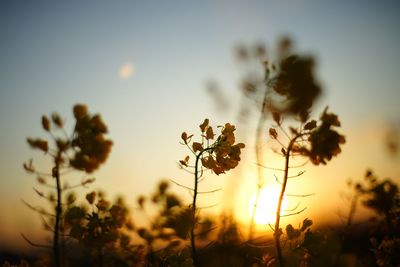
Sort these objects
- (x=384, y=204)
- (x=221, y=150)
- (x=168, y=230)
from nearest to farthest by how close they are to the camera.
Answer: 1. (x=221, y=150)
2. (x=168, y=230)
3. (x=384, y=204)

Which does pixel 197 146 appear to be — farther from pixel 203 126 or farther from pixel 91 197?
pixel 91 197

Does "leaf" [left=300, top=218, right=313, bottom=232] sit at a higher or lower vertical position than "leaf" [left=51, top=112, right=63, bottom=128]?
lower

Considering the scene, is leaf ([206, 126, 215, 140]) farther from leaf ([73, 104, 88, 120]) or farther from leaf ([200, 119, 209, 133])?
leaf ([73, 104, 88, 120])

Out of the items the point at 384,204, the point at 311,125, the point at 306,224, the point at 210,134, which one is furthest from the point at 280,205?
the point at 384,204

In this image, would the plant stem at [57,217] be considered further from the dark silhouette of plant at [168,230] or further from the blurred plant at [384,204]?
the blurred plant at [384,204]

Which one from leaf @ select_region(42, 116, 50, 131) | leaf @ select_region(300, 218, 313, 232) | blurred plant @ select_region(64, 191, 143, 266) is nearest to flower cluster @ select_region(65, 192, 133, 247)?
blurred plant @ select_region(64, 191, 143, 266)

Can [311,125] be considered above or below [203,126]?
below

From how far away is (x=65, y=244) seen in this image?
209 inches

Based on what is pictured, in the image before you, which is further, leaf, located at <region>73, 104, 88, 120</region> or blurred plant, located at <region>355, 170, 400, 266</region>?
blurred plant, located at <region>355, 170, 400, 266</region>

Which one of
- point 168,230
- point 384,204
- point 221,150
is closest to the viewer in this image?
point 221,150

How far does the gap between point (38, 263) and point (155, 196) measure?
2703 mm

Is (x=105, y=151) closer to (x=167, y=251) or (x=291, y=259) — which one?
(x=167, y=251)

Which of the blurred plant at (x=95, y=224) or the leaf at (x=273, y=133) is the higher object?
the leaf at (x=273, y=133)

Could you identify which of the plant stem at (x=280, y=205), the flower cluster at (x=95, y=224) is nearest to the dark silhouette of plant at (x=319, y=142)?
the plant stem at (x=280, y=205)
